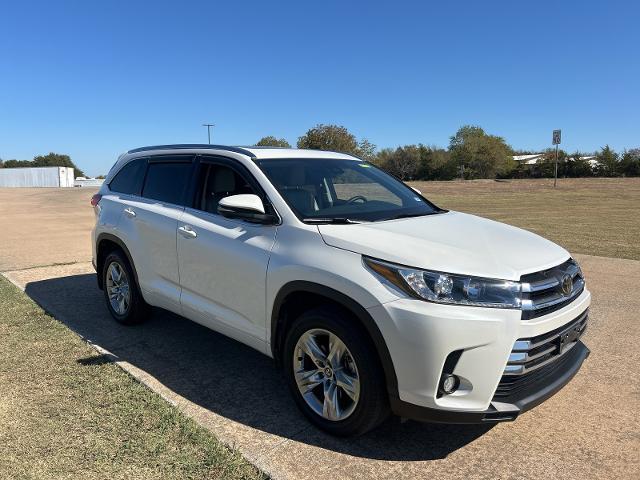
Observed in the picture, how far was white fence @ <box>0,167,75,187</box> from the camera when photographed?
71.9m

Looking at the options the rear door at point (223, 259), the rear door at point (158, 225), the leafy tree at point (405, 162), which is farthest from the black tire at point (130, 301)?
the leafy tree at point (405, 162)

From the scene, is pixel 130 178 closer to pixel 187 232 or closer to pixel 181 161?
pixel 181 161

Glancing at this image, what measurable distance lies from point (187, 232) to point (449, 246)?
2.13 metres

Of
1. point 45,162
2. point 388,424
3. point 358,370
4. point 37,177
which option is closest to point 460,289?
point 358,370

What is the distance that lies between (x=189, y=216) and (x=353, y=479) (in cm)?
243

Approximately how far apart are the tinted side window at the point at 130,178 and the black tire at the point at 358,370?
2.80 metres

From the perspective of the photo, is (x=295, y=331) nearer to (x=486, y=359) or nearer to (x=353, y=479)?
(x=353, y=479)

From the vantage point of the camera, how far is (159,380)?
3.99m

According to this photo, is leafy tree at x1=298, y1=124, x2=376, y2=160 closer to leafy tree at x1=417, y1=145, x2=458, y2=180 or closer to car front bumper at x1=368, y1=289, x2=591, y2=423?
leafy tree at x1=417, y1=145, x2=458, y2=180

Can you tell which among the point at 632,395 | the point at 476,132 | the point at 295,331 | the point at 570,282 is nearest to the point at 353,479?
the point at 295,331

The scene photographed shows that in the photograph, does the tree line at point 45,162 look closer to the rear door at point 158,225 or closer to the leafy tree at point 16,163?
the leafy tree at point 16,163

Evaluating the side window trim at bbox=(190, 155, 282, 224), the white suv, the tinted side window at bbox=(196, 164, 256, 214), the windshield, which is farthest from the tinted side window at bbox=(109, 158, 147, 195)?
the windshield

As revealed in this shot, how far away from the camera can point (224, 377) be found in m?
4.07

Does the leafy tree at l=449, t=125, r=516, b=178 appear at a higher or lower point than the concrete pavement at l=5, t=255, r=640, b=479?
higher
